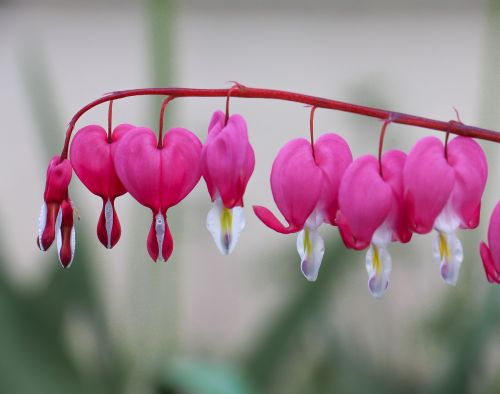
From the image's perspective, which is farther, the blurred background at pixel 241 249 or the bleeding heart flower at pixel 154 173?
the blurred background at pixel 241 249

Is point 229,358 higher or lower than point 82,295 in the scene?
lower

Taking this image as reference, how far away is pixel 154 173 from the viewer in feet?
2.59

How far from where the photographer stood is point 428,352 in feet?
7.77

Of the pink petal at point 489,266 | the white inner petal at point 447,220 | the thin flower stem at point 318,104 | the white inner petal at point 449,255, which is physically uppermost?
the thin flower stem at point 318,104

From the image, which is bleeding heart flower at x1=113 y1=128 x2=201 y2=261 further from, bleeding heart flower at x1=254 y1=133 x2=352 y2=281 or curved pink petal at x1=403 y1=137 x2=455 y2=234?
curved pink petal at x1=403 y1=137 x2=455 y2=234

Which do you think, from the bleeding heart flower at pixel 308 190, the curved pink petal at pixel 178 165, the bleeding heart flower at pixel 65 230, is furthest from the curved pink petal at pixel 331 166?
the bleeding heart flower at pixel 65 230

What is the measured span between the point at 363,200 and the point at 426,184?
5 cm

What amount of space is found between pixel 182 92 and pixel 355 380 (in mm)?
1179

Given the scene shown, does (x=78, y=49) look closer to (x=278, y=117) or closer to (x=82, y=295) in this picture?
(x=278, y=117)

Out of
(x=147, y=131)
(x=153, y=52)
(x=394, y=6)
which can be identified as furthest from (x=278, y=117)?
(x=147, y=131)

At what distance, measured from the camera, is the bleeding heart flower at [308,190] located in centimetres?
79

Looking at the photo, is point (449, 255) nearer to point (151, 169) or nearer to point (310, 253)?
point (310, 253)

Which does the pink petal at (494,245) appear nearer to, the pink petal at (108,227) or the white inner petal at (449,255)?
the white inner petal at (449,255)

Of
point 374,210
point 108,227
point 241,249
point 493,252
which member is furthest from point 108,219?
point 241,249
